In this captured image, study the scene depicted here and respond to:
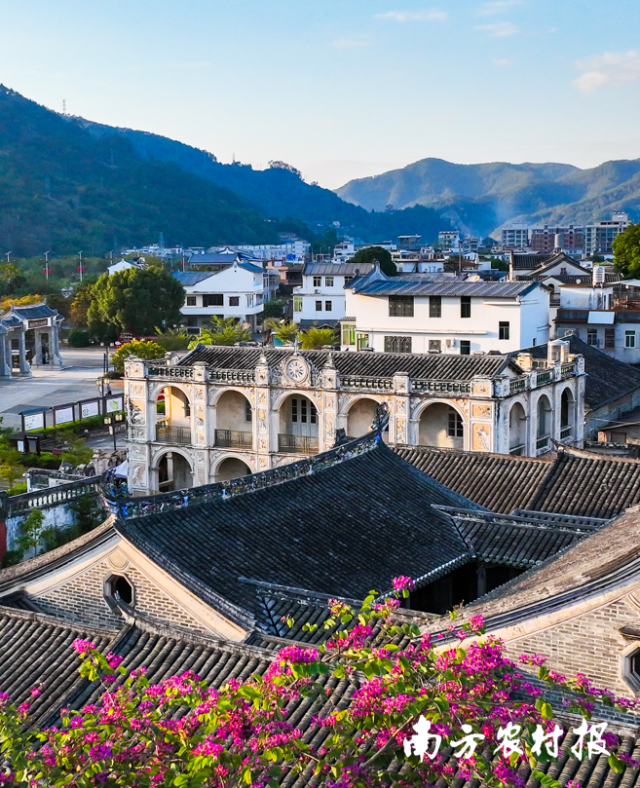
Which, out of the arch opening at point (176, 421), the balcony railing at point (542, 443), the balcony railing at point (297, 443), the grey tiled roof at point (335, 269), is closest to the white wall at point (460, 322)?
the balcony railing at point (542, 443)

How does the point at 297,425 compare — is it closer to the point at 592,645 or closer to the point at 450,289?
the point at 450,289

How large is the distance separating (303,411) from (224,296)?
62.3 m

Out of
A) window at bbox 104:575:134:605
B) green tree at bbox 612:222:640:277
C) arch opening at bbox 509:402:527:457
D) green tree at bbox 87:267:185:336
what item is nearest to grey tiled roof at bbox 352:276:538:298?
arch opening at bbox 509:402:527:457

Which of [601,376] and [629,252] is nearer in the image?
[601,376]

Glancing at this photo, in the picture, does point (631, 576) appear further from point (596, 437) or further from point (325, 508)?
point (596, 437)

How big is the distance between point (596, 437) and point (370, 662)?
42.0m

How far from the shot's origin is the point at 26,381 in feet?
270

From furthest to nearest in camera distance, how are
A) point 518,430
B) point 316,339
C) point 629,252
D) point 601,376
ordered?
point 629,252
point 316,339
point 601,376
point 518,430

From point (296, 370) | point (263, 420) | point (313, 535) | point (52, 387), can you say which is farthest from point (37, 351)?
point (313, 535)

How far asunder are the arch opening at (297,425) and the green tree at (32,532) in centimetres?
1933

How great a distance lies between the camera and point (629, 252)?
92062mm

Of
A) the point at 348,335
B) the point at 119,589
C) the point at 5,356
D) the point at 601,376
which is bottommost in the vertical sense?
the point at 5,356

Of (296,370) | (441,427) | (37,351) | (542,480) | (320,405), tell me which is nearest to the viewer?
(542,480)

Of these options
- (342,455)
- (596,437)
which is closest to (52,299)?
(596,437)
